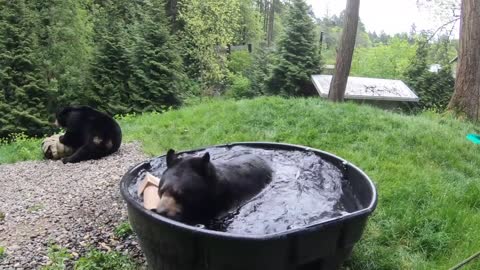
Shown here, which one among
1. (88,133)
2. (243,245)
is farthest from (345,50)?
(243,245)

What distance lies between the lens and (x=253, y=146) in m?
4.47

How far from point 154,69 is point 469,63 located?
32.6 feet

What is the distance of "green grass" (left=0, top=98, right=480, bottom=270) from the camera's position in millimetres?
3473

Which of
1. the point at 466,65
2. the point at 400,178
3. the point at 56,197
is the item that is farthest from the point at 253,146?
the point at 466,65

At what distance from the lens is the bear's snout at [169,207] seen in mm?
2422

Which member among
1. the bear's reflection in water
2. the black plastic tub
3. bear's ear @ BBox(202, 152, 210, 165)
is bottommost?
the bear's reflection in water

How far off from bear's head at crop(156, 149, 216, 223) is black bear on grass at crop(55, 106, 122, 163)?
3.90m

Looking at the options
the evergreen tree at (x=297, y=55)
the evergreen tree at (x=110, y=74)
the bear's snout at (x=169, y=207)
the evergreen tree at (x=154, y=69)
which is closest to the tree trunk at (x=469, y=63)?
the evergreen tree at (x=297, y=55)

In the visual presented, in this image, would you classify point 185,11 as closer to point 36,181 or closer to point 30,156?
point 30,156

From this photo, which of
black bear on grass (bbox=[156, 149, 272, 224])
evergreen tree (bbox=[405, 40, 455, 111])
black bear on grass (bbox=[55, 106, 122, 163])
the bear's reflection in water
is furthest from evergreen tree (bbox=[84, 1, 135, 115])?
evergreen tree (bbox=[405, 40, 455, 111])

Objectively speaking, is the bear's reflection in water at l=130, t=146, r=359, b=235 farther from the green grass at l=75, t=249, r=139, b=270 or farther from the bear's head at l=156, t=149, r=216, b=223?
the green grass at l=75, t=249, r=139, b=270

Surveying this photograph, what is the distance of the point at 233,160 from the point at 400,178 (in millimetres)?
2528

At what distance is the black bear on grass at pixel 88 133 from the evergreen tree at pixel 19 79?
7.90m

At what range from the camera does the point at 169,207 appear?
2457mm
